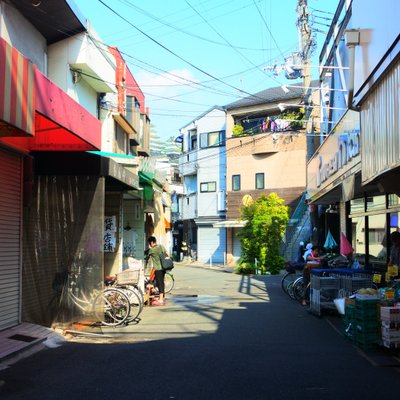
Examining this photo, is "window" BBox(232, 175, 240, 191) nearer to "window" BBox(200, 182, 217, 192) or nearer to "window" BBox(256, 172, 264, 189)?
"window" BBox(256, 172, 264, 189)

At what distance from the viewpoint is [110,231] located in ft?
43.2

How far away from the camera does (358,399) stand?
5180 mm

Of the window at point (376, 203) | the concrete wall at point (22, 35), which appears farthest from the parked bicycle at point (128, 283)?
the window at point (376, 203)

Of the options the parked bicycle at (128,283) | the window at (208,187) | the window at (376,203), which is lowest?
the parked bicycle at (128,283)

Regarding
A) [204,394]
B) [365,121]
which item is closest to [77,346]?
[204,394]

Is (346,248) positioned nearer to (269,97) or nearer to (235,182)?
(235,182)

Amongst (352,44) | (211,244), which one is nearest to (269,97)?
(211,244)

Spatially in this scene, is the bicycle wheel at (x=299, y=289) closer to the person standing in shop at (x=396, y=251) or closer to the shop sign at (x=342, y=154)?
the shop sign at (x=342, y=154)

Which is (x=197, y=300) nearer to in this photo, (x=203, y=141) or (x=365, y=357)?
(x=365, y=357)

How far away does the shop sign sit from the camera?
11464 millimetres

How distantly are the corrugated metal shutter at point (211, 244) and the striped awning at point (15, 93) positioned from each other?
100 ft

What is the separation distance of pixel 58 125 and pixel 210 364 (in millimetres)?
4306

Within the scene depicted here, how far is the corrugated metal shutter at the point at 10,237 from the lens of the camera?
8.55 m

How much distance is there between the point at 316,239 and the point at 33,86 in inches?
764
